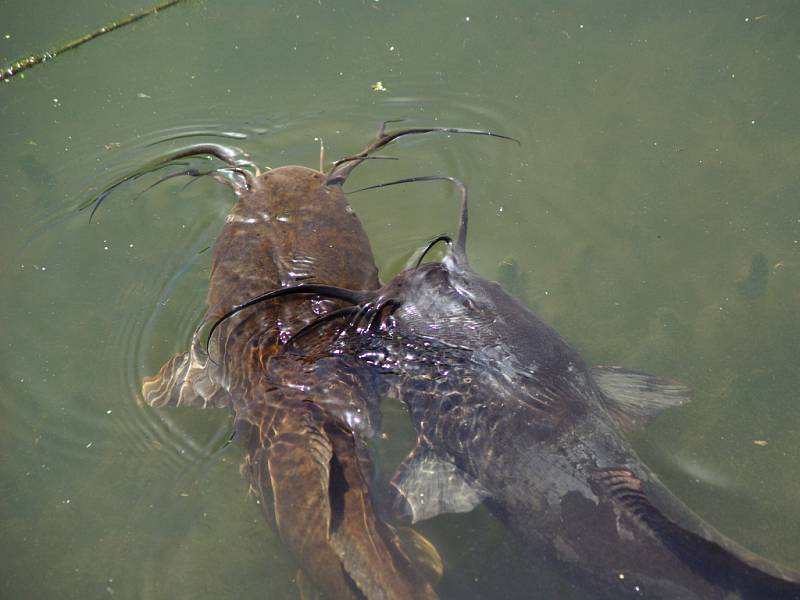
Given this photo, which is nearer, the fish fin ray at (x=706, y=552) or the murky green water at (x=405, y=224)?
the fish fin ray at (x=706, y=552)

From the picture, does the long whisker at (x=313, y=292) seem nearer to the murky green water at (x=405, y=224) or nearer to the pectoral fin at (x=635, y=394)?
the murky green water at (x=405, y=224)

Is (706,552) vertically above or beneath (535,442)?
beneath

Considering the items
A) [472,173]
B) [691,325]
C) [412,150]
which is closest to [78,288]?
[412,150]

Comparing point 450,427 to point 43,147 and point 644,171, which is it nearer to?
point 644,171

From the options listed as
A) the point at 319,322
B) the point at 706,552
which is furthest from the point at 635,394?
the point at 319,322

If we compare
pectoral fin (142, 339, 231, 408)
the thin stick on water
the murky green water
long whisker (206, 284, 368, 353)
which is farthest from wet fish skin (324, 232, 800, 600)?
the thin stick on water

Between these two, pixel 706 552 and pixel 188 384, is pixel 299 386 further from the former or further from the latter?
pixel 706 552

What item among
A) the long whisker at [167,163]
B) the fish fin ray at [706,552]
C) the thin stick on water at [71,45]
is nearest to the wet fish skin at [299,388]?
the long whisker at [167,163]
